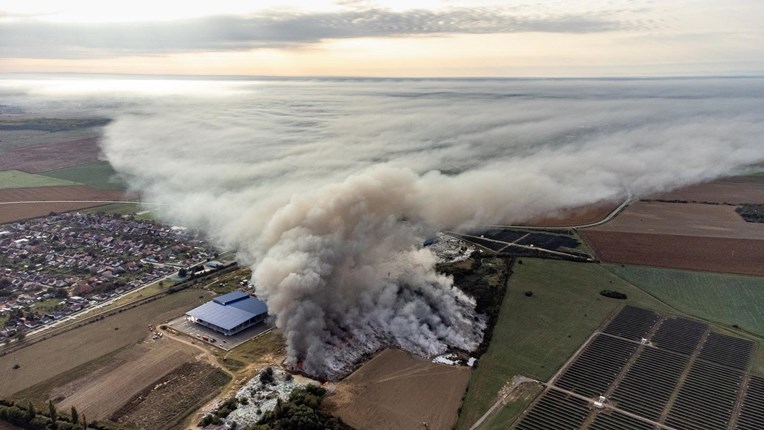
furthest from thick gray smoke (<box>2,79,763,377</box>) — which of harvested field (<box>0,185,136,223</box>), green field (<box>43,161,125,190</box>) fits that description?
harvested field (<box>0,185,136,223</box>)

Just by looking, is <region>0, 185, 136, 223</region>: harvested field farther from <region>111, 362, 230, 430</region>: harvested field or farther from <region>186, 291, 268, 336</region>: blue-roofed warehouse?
<region>111, 362, 230, 430</region>: harvested field

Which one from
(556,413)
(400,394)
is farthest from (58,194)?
(556,413)

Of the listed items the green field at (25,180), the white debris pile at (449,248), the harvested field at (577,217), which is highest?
the green field at (25,180)

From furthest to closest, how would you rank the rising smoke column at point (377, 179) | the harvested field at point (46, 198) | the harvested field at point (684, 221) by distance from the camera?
the harvested field at point (46, 198) → the harvested field at point (684, 221) → the rising smoke column at point (377, 179)

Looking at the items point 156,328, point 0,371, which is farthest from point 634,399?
point 0,371

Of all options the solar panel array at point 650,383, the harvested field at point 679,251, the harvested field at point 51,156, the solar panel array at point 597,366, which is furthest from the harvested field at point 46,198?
the solar panel array at point 650,383

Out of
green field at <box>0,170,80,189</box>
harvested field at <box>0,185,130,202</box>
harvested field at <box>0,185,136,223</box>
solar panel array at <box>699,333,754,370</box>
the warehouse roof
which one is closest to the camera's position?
solar panel array at <box>699,333,754,370</box>

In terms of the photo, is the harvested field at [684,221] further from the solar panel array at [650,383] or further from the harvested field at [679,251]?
the solar panel array at [650,383]
